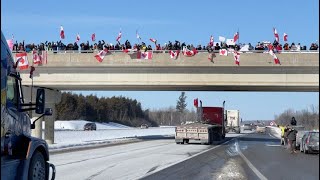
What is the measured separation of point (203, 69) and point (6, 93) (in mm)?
30587

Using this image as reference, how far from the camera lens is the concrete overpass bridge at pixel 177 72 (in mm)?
36969

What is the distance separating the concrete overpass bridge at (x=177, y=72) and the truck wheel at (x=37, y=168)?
28131mm

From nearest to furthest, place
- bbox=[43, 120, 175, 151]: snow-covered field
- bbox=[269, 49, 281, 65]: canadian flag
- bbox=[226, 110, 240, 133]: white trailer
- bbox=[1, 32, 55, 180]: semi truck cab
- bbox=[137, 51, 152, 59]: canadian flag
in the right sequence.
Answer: bbox=[1, 32, 55, 180]: semi truck cab, bbox=[43, 120, 175, 151]: snow-covered field, bbox=[269, 49, 281, 65]: canadian flag, bbox=[137, 51, 152, 59]: canadian flag, bbox=[226, 110, 240, 133]: white trailer

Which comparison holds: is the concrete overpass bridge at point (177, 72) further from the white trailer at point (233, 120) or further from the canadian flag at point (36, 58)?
the white trailer at point (233, 120)

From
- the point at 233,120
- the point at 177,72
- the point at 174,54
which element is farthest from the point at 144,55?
the point at 233,120

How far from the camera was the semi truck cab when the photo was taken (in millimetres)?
8180

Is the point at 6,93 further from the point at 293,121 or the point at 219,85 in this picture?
the point at 219,85

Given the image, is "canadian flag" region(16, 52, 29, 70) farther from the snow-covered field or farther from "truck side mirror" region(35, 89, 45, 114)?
"truck side mirror" region(35, 89, 45, 114)

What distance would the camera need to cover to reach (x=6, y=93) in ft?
27.2

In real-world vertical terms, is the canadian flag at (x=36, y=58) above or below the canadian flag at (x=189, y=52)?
below

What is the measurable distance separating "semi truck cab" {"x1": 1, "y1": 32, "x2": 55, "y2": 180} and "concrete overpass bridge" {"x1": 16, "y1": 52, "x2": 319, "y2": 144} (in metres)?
28.4

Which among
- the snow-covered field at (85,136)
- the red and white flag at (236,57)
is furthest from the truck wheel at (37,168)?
the red and white flag at (236,57)

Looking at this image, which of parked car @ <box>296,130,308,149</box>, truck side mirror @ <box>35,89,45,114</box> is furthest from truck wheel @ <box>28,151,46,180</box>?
parked car @ <box>296,130,308,149</box>

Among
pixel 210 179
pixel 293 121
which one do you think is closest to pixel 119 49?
pixel 293 121
